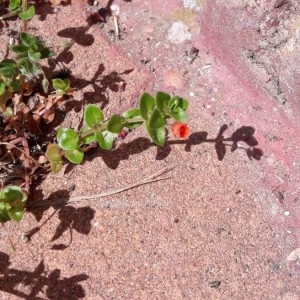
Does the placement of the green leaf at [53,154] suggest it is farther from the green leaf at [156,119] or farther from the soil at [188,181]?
the green leaf at [156,119]

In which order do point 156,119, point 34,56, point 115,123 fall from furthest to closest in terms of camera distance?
point 34,56, point 115,123, point 156,119

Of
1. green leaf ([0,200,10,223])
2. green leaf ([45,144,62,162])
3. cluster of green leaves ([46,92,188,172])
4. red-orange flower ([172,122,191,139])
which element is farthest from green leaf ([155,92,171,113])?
green leaf ([0,200,10,223])

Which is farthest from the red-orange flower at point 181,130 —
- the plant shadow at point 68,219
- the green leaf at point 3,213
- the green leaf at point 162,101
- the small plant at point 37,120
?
the green leaf at point 3,213

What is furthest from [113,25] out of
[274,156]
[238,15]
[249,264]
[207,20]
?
[249,264]

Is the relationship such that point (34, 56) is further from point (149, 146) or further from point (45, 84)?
point (149, 146)

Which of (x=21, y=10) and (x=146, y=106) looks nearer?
(x=146, y=106)

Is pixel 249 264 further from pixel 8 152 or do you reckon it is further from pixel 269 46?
pixel 8 152

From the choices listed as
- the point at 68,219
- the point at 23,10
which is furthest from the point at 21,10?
the point at 68,219

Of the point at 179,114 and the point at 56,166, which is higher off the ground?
the point at 179,114
